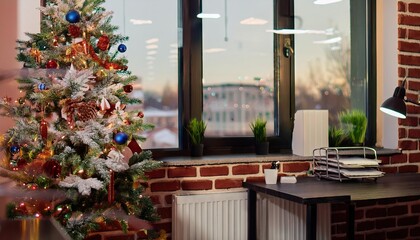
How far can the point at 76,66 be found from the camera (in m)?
2.20

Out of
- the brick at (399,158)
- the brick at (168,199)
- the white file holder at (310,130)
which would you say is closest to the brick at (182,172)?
the brick at (168,199)

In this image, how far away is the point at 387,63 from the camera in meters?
3.46

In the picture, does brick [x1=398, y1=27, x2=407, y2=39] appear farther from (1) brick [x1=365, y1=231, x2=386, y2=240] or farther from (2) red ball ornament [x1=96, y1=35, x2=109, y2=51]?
(2) red ball ornament [x1=96, y1=35, x2=109, y2=51]

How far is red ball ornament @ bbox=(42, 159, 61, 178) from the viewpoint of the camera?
2.09 m

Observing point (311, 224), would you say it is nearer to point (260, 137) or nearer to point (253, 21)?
point (260, 137)

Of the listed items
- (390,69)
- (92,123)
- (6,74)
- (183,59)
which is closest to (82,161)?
(92,123)

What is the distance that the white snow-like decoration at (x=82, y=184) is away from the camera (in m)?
2.04

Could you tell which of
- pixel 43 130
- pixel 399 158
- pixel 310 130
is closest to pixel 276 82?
pixel 310 130

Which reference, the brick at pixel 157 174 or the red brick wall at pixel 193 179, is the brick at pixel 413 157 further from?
the brick at pixel 157 174

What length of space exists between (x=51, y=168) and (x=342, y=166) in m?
1.59

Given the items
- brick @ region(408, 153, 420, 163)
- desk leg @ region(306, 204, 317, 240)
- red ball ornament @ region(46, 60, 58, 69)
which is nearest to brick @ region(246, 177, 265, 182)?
desk leg @ region(306, 204, 317, 240)

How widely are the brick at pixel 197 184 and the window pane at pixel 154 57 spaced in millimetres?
282

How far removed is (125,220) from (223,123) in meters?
1.14

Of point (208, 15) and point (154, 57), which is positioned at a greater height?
point (208, 15)
